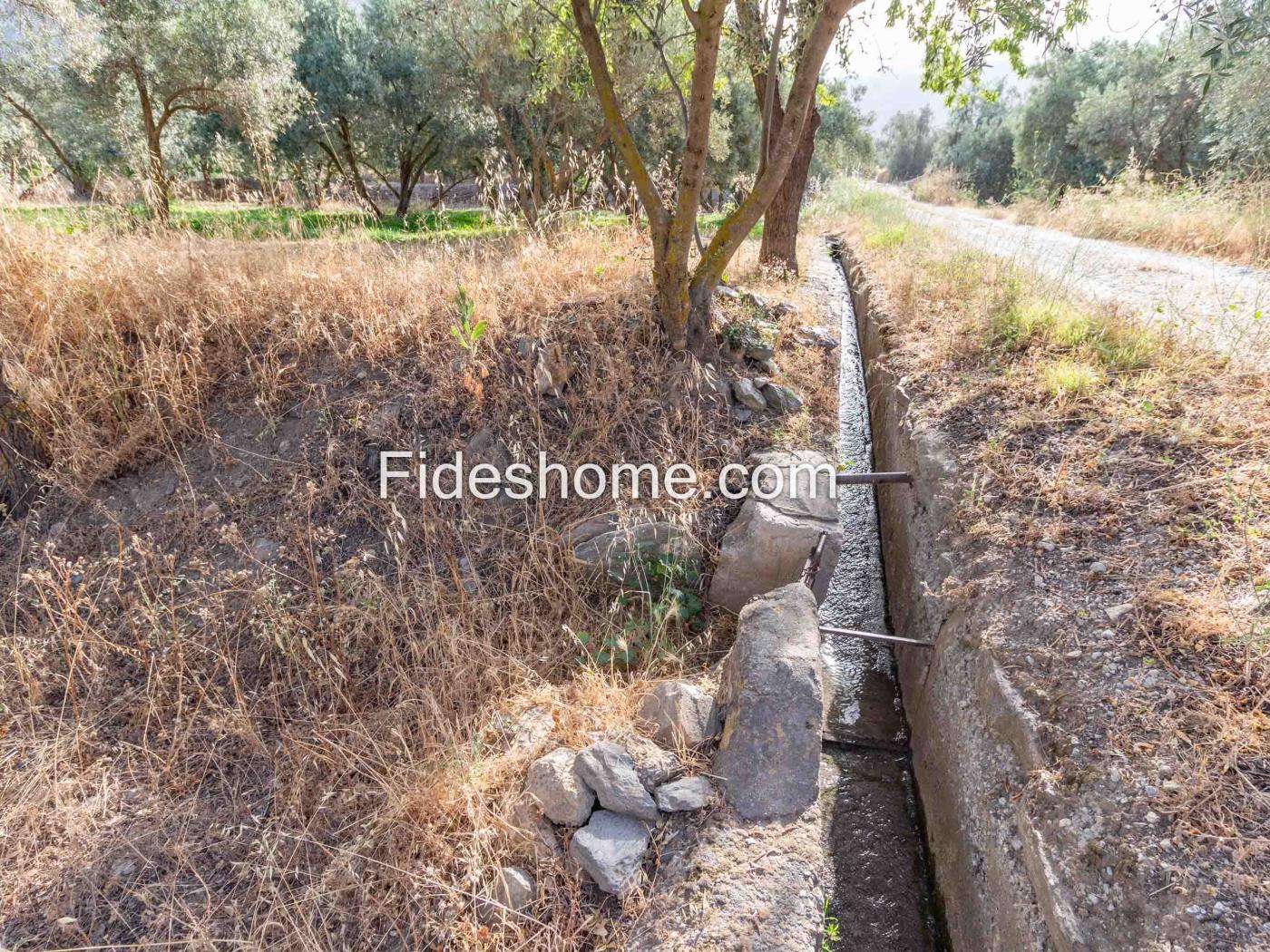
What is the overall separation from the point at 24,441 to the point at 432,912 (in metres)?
4.41

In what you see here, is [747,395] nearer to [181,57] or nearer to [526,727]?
[526,727]

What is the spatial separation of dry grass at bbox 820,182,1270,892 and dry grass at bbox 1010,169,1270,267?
3.64 meters

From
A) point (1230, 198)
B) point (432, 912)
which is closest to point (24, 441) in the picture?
point (432, 912)

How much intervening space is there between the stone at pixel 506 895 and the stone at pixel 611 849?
7.9 inches

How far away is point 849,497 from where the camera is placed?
5.16m

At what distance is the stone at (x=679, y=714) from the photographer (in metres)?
2.59

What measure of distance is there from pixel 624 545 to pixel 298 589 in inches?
75.0

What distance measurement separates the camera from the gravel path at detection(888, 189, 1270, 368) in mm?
3795

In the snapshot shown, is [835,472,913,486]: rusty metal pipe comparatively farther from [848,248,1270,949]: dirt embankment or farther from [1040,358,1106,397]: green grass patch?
[1040,358,1106,397]: green grass patch

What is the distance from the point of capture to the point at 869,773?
9.96ft

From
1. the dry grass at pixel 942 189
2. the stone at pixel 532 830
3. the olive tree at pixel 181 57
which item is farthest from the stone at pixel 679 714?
the dry grass at pixel 942 189

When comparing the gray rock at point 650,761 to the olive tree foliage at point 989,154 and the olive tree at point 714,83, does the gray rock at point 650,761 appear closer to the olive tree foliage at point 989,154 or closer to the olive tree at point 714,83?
the olive tree at point 714,83

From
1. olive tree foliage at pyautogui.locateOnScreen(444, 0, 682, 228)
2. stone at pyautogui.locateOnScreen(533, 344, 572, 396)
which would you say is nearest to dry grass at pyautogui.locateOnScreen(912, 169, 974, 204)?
olive tree foliage at pyautogui.locateOnScreen(444, 0, 682, 228)

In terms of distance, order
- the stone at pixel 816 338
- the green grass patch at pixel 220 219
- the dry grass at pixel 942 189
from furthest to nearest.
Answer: the dry grass at pixel 942 189
the stone at pixel 816 338
the green grass patch at pixel 220 219
